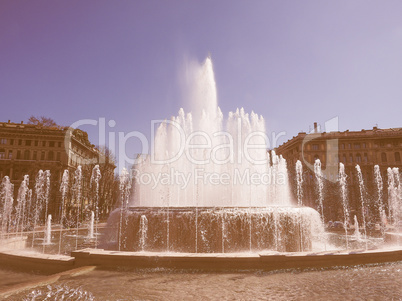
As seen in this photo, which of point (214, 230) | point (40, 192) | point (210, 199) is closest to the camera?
point (214, 230)

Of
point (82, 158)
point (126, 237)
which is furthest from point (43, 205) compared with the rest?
point (126, 237)

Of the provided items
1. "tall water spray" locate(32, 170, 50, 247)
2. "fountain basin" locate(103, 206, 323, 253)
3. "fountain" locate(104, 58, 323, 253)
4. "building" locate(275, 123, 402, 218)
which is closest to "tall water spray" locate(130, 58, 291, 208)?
"fountain" locate(104, 58, 323, 253)

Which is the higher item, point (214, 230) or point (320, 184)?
point (320, 184)

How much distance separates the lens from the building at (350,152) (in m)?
58.5

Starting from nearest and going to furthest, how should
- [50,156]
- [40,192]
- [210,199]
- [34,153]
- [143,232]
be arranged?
[143,232] → [210,199] → [40,192] → [34,153] → [50,156]

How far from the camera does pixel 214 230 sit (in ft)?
35.0

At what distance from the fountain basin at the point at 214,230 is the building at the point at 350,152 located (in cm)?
4645

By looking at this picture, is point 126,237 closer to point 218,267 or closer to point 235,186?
point 218,267

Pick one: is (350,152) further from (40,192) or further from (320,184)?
(40,192)

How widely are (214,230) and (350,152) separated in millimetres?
58287

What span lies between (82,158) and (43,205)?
19.5 m

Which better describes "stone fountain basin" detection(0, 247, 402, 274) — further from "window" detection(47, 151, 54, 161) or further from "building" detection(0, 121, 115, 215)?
"window" detection(47, 151, 54, 161)

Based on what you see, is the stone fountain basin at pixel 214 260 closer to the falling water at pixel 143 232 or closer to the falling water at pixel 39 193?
the falling water at pixel 143 232

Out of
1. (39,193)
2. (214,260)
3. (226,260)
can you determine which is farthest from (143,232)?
(39,193)
